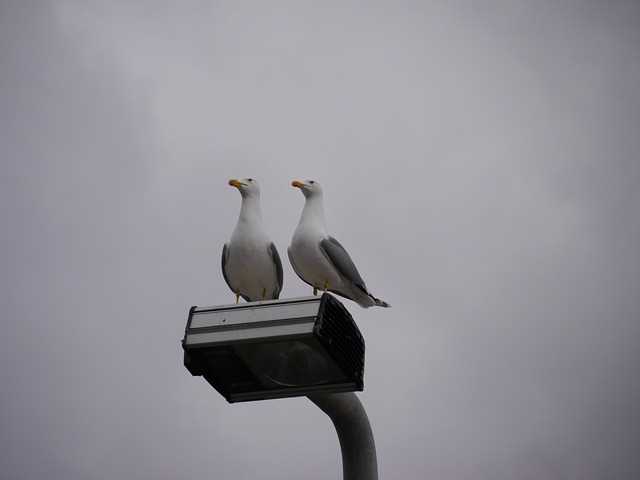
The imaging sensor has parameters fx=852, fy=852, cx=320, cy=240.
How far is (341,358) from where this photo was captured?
3.82 metres

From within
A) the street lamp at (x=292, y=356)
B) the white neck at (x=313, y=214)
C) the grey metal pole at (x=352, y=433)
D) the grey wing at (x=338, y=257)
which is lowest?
the grey metal pole at (x=352, y=433)

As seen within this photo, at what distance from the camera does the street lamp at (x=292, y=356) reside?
3697 mm

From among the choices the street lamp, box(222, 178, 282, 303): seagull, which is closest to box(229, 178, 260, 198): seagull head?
box(222, 178, 282, 303): seagull

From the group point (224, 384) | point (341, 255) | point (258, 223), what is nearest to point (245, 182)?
point (258, 223)

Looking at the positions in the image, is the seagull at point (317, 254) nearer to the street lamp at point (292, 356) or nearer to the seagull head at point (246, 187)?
the seagull head at point (246, 187)

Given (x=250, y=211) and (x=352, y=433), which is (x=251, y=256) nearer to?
(x=250, y=211)

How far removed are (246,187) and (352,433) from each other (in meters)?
3.42

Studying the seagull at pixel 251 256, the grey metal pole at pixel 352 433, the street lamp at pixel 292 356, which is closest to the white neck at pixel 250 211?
the seagull at pixel 251 256

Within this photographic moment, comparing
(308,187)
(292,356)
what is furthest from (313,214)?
(292,356)

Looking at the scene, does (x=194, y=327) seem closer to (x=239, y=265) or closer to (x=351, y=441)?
(x=351, y=441)

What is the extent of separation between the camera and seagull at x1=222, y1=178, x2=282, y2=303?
6.88m

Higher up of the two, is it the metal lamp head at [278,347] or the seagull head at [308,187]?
the seagull head at [308,187]

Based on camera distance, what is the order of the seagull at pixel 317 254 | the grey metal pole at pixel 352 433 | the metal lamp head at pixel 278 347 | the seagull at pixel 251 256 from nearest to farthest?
the metal lamp head at pixel 278 347, the grey metal pole at pixel 352 433, the seagull at pixel 317 254, the seagull at pixel 251 256

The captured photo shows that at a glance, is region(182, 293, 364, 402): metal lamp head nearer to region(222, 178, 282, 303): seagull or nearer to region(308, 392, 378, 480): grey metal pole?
region(308, 392, 378, 480): grey metal pole
